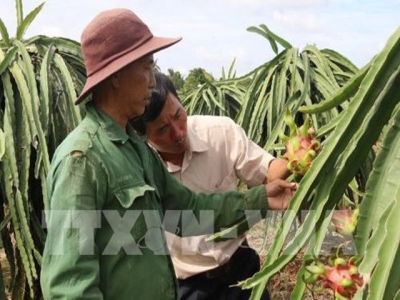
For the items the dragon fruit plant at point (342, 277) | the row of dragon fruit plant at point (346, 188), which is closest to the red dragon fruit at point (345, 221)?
the row of dragon fruit plant at point (346, 188)

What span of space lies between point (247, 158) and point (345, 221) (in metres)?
0.97

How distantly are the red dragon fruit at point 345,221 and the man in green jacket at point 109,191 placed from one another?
1.56 ft

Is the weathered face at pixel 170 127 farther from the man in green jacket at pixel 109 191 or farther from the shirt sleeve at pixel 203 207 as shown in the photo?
the man in green jacket at pixel 109 191

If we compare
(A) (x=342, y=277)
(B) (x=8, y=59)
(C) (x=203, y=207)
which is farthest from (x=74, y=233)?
(B) (x=8, y=59)

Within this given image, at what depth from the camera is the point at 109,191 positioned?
1.49 metres

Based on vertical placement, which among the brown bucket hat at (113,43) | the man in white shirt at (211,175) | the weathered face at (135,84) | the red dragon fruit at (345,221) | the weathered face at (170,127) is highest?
the brown bucket hat at (113,43)

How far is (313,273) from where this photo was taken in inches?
40.0

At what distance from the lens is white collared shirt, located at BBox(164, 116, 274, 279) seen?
2.12m

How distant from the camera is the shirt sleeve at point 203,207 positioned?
1.78 m

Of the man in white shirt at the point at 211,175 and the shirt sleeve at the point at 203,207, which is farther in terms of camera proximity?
the man in white shirt at the point at 211,175

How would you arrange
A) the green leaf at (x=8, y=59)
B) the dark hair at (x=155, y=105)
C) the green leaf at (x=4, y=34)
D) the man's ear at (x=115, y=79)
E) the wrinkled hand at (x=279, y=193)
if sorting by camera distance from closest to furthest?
1. the man's ear at (x=115, y=79)
2. the wrinkled hand at (x=279, y=193)
3. the dark hair at (x=155, y=105)
4. the green leaf at (x=8, y=59)
5. the green leaf at (x=4, y=34)

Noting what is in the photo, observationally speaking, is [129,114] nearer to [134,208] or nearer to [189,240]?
[134,208]

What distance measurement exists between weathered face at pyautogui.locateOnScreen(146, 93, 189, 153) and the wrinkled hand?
41 cm

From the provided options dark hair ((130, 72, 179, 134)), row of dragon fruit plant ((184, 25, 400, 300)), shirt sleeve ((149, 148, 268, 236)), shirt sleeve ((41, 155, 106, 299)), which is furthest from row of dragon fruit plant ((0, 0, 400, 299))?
shirt sleeve ((41, 155, 106, 299))
